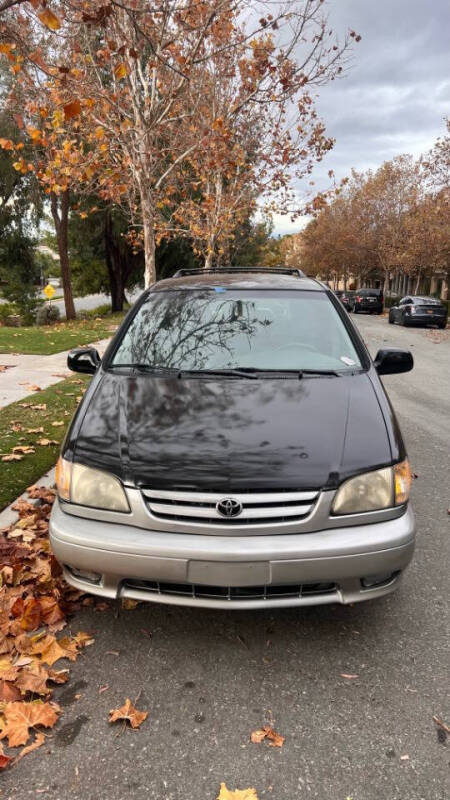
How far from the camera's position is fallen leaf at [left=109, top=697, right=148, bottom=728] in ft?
7.25

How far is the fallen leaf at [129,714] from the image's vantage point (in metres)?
2.21

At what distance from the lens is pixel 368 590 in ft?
8.27

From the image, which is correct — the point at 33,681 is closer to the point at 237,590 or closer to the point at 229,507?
the point at 237,590

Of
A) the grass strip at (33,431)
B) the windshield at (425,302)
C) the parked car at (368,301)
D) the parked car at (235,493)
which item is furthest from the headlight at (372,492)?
the parked car at (368,301)

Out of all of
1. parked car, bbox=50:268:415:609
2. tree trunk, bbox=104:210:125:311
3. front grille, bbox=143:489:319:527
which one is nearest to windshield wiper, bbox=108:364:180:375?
parked car, bbox=50:268:415:609

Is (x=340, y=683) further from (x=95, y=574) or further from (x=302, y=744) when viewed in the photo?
(x=95, y=574)

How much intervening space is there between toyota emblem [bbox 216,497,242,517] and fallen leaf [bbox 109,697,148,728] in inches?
33.5

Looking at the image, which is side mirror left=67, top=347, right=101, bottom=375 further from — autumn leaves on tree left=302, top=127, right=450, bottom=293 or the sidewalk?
autumn leaves on tree left=302, top=127, right=450, bottom=293

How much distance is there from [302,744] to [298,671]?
0.40m

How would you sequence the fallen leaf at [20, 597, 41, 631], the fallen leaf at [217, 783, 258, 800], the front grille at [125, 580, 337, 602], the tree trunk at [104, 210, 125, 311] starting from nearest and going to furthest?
the fallen leaf at [217, 783, 258, 800], the front grille at [125, 580, 337, 602], the fallen leaf at [20, 597, 41, 631], the tree trunk at [104, 210, 125, 311]

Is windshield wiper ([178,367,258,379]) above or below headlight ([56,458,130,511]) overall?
above

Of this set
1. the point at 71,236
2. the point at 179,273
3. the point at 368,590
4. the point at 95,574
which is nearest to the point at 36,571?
the point at 95,574

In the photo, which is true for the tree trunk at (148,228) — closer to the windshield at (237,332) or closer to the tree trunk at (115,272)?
the windshield at (237,332)

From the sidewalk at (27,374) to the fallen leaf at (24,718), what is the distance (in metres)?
5.06
